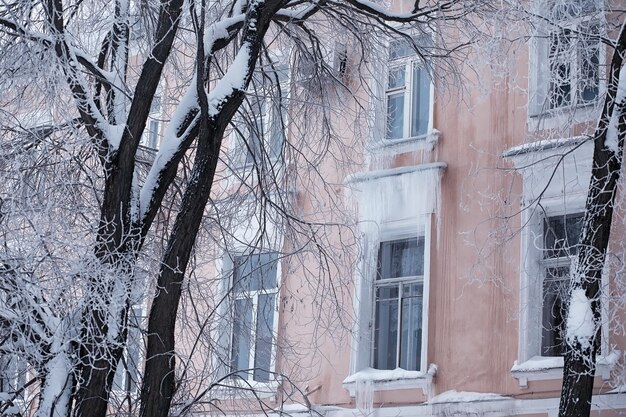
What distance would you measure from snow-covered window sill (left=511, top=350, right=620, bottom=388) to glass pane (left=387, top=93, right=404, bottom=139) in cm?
399

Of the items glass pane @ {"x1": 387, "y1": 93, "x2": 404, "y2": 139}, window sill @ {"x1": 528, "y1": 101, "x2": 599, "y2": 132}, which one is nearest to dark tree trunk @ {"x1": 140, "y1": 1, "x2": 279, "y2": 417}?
window sill @ {"x1": 528, "y1": 101, "x2": 599, "y2": 132}

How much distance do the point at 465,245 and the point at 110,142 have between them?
649cm

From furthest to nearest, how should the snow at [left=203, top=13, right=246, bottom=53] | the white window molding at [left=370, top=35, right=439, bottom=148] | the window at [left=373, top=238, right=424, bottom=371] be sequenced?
1. the white window molding at [left=370, top=35, right=439, bottom=148]
2. the window at [left=373, top=238, right=424, bottom=371]
3. the snow at [left=203, top=13, right=246, bottom=53]

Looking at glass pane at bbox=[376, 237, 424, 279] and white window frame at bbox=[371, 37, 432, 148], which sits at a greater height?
white window frame at bbox=[371, 37, 432, 148]

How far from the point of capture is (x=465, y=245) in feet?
50.8

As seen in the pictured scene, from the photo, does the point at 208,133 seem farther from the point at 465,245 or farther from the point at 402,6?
the point at 402,6

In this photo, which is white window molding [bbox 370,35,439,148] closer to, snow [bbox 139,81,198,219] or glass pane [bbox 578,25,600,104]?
glass pane [bbox 578,25,600,104]

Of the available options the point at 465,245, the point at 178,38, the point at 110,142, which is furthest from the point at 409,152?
the point at 110,142

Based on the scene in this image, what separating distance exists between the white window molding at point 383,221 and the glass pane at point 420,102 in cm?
76

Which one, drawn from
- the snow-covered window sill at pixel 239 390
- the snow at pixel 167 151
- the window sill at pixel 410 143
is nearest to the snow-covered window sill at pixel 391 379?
the snow-covered window sill at pixel 239 390

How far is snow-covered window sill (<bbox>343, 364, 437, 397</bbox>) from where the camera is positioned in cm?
1519

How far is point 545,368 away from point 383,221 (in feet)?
11.0

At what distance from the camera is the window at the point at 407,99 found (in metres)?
16.7

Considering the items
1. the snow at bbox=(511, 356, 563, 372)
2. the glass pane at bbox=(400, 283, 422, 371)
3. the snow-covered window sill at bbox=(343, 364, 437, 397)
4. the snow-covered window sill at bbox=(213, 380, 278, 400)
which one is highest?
the glass pane at bbox=(400, 283, 422, 371)
